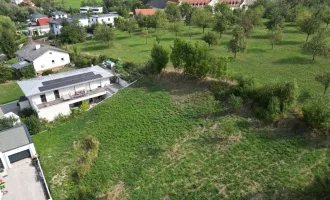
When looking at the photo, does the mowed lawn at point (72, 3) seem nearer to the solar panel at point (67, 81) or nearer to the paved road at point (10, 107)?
the paved road at point (10, 107)

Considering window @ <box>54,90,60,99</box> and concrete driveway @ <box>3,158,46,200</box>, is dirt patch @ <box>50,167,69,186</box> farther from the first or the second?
window @ <box>54,90,60,99</box>

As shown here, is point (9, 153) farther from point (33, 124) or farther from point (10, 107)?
point (10, 107)

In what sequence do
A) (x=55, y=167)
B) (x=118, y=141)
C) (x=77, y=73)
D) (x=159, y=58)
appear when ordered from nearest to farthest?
(x=55, y=167), (x=118, y=141), (x=159, y=58), (x=77, y=73)

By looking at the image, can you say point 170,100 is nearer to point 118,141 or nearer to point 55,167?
point 118,141

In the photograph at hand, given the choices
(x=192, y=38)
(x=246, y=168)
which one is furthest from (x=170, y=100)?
(x=192, y=38)

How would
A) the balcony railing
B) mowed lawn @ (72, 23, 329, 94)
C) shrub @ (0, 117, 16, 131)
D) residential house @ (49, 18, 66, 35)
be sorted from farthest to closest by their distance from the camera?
1. residential house @ (49, 18, 66, 35)
2. the balcony railing
3. mowed lawn @ (72, 23, 329, 94)
4. shrub @ (0, 117, 16, 131)

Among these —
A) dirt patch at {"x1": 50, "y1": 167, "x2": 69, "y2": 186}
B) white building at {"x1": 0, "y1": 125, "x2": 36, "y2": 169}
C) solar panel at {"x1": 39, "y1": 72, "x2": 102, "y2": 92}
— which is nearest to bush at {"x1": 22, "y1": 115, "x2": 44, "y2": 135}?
white building at {"x1": 0, "y1": 125, "x2": 36, "y2": 169}
